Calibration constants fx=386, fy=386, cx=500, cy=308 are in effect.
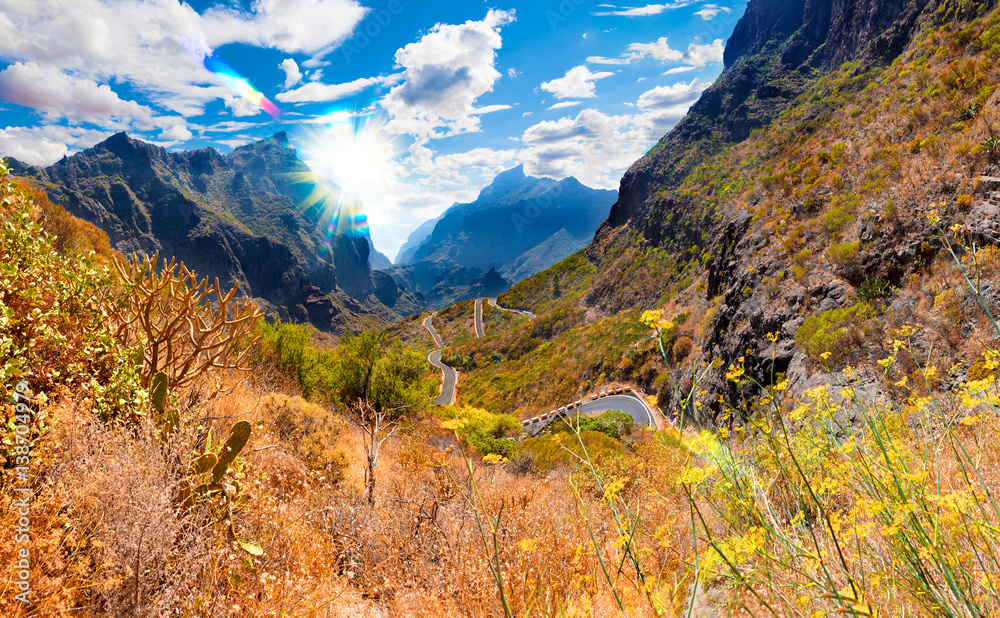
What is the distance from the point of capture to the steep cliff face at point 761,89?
210 ft

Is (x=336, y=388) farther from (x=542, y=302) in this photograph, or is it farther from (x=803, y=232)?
(x=542, y=302)

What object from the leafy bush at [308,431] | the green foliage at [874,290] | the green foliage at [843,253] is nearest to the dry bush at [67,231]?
the leafy bush at [308,431]

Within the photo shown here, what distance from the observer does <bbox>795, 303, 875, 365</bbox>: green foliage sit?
9.11 m

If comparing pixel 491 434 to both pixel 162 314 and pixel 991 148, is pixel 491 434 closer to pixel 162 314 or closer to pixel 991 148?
pixel 162 314

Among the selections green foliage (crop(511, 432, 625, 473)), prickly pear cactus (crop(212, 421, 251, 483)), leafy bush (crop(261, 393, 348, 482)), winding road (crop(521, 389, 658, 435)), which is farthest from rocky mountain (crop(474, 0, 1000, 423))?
leafy bush (crop(261, 393, 348, 482))

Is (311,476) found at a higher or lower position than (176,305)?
lower

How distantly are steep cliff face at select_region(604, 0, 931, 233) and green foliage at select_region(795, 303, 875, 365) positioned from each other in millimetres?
46436

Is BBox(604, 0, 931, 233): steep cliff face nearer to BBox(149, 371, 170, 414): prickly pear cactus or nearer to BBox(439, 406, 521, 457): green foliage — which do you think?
BBox(439, 406, 521, 457): green foliage

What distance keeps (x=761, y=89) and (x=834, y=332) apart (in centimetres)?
8850

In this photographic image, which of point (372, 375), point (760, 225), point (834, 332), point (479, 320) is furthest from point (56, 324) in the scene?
point (479, 320)

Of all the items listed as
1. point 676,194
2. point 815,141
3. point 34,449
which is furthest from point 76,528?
point 676,194

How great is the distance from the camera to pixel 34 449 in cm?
277

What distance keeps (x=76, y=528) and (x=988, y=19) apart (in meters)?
25.1

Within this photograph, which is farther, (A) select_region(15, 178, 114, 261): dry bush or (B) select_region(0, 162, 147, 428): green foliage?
(A) select_region(15, 178, 114, 261): dry bush
